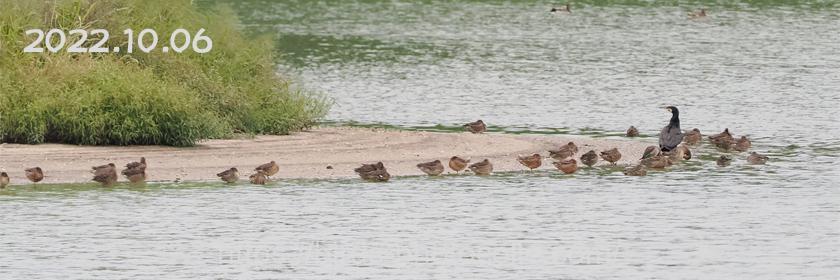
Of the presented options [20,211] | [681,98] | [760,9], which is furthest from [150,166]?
[760,9]

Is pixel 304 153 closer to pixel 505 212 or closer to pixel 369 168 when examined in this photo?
pixel 369 168

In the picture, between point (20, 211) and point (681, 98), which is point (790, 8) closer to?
point (681, 98)

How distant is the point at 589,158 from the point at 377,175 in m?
3.70

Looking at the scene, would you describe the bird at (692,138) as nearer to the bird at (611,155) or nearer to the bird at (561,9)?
the bird at (611,155)

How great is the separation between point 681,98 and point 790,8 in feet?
107

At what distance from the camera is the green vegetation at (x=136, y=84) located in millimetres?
29203

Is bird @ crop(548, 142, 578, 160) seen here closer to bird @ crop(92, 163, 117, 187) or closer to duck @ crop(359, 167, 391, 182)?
duck @ crop(359, 167, 391, 182)

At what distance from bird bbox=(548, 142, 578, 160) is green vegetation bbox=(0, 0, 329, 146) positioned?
472 cm

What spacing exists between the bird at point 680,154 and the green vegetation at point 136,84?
605cm

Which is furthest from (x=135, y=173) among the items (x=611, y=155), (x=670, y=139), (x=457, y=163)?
(x=670, y=139)

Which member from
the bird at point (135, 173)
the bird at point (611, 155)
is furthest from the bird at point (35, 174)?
the bird at point (611, 155)

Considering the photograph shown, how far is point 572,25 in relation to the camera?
225 ft

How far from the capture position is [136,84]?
96.4 feet

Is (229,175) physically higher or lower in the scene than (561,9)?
lower
